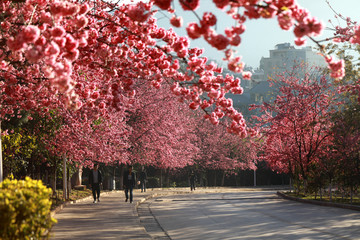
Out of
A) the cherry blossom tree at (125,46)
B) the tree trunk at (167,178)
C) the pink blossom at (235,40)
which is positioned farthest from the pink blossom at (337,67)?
the tree trunk at (167,178)

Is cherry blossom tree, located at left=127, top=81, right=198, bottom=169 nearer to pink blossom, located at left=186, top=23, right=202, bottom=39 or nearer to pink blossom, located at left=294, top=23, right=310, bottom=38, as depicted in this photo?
pink blossom, located at left=186, top=23, right=202, bottom=39

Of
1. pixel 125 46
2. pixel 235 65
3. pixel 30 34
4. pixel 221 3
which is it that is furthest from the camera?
pixel 125 46

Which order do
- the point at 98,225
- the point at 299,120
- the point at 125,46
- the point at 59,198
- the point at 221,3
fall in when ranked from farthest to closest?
1. the point at 299,120
2. the point at 59,198
3. the point at 98,225
4. the point at 125,46
5. the point at 221,3

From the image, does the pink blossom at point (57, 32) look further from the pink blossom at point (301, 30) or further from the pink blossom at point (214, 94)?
the pink blossom at point (214, 94)

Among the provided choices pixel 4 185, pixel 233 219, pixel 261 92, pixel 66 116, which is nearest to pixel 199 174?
pixel 66 116

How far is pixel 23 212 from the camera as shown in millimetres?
6469

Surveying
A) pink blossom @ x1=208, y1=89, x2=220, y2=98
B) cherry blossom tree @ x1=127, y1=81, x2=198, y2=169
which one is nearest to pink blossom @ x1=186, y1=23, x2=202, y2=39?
pink blossom @ x1=208, y1=89, x2=220, y2=98

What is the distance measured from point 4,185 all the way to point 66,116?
587 inches

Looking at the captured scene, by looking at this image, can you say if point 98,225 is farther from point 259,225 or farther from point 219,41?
point 219,41

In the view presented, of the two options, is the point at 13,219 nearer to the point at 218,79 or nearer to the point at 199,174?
the point at 218,79

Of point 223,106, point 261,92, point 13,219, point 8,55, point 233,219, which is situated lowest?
point 233,219

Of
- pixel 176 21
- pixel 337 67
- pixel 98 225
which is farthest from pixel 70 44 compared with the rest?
pixel 98 225

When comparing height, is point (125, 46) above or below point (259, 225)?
above

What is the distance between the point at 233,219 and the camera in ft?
55.7
